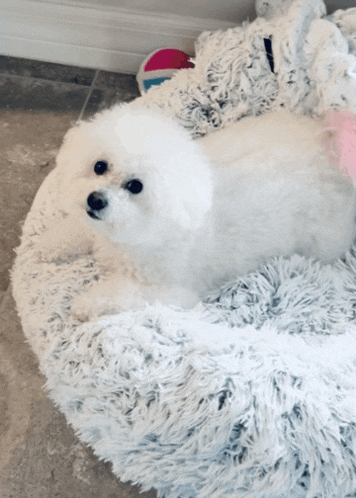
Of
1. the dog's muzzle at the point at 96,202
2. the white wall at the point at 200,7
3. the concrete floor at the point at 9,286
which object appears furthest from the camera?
the white wall at the point at 200,7

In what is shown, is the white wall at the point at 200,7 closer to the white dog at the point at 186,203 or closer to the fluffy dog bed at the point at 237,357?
the fluffy dog bed at the point at 237,357

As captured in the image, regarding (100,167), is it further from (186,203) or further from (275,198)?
(275,198)

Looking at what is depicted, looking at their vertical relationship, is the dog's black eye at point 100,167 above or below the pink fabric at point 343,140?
below

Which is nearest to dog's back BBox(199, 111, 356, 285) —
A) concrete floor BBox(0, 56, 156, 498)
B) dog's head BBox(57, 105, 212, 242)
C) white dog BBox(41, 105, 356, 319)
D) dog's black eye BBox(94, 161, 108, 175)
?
white dog BBox(41, 105, 356, 319)

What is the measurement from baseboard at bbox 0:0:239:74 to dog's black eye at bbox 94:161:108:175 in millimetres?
797

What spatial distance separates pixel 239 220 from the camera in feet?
3.65

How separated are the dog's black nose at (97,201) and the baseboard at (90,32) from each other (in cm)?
85

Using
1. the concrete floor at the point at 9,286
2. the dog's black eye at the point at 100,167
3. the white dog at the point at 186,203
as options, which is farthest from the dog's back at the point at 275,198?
the concrete floor at the point at 9,286

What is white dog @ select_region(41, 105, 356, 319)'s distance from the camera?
35.5 inches

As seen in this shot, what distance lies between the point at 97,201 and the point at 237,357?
368mm

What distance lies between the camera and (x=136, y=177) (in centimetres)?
89

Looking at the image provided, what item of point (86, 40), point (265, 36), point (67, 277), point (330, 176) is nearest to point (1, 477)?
point (67, 277)

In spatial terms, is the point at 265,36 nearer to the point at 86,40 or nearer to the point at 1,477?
the point at 86,40

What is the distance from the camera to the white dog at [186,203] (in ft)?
2.96
